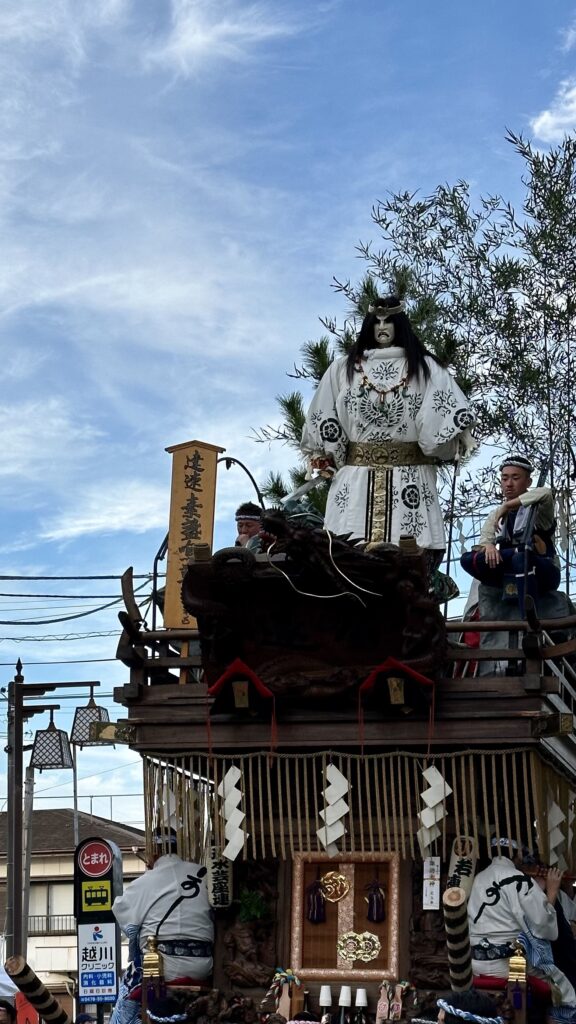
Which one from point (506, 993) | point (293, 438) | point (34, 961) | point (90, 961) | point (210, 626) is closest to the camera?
point (506, 993)

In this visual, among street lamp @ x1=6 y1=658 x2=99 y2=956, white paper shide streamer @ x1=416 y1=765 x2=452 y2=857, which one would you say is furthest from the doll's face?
street lamp @ x1=6 y1=658 x2=99 y2=956

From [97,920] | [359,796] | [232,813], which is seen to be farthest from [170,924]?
[97,920]

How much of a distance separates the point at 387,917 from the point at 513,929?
831mm

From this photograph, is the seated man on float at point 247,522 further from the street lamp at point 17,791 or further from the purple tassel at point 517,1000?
the street lamp at point 17,791

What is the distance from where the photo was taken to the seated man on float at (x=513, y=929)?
8852 mm

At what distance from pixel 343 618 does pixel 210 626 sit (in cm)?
83

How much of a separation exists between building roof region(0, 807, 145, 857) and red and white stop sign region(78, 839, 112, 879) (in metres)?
21.6

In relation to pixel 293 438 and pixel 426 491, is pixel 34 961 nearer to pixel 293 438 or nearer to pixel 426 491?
pixel 293 438

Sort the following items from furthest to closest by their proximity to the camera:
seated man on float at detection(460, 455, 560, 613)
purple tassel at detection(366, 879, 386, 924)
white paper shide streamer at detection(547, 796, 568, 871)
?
seated man on float at detection(460, 455, 560, 613)
white paper shide streamer at detection(547, 796, 568, 871)
purple tassel at detection(366, 879, 386, 924)

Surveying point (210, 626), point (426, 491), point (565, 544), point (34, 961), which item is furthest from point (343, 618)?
point (34, 961)

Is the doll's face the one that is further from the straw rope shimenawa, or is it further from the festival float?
the straw rope shimenawa

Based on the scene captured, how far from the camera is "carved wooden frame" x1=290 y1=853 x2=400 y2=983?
9.18 meters

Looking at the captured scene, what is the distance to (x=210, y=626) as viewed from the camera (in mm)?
9250

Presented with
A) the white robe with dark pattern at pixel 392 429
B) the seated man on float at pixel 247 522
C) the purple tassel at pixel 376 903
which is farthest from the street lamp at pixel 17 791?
the purple tassel at pixel 376 903
